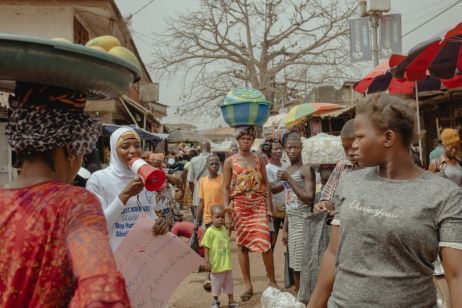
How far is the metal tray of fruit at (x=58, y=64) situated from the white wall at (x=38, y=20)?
13.2 meters

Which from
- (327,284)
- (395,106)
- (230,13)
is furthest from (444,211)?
(230,13)

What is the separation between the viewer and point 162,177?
2.58 meters

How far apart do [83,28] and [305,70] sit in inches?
575

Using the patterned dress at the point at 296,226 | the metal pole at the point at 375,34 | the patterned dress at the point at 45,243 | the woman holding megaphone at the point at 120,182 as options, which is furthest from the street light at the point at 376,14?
the patterned dress at the point at 45,243

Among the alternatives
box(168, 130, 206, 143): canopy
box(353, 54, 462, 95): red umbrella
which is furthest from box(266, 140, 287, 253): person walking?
box(168, 130, 206, 143): canopy

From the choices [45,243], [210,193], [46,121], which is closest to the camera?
[45,243]

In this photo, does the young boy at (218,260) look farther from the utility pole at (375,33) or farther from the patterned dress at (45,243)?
the utility pole at (375,33)

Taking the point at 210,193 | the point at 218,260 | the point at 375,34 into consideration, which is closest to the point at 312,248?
the point at 218,260

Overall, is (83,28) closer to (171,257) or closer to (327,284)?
(171,257)

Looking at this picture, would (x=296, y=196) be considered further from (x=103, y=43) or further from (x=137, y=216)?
(x=103, y=43)

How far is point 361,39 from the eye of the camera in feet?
47.0

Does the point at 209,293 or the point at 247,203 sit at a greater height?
the point at 247,203

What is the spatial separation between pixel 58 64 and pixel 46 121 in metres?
0.20

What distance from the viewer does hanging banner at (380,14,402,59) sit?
13766mm
